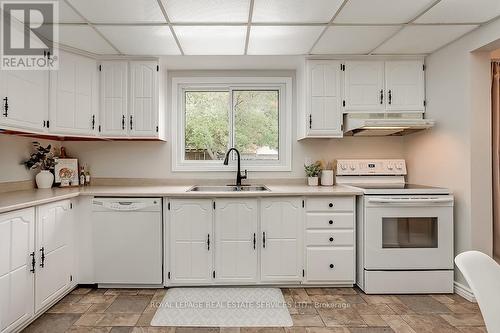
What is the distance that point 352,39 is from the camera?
2650 millimetres

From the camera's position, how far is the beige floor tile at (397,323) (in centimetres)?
209

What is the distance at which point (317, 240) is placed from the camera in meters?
2.74

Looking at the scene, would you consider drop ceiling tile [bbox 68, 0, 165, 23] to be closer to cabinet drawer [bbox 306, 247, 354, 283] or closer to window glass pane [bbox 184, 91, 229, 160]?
window glass pane [bbox 184, 91, 229, 160]

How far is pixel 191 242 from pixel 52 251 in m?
1.08

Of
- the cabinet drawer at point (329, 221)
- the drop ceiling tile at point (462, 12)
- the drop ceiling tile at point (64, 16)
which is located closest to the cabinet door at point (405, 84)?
the drop ceiling tile at point (462, 12)

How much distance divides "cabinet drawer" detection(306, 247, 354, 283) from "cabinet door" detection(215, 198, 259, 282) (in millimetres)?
527

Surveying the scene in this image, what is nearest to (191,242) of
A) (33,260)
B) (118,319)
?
(118,319)

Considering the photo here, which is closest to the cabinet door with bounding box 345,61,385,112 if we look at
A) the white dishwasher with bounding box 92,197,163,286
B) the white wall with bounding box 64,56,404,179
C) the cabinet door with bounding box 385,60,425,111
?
the cabinet door with bounding box 385,60,425,111

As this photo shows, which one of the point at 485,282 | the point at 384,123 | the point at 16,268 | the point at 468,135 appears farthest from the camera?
the point at 384,123

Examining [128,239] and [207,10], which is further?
[128,239]

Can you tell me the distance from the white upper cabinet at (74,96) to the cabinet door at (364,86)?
2.54 meters

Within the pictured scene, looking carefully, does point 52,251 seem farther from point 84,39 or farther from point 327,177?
point 327,177

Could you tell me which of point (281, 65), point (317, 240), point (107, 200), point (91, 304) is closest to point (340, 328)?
point (317, 240)

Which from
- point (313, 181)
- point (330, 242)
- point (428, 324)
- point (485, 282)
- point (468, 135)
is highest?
point (468, 135)
